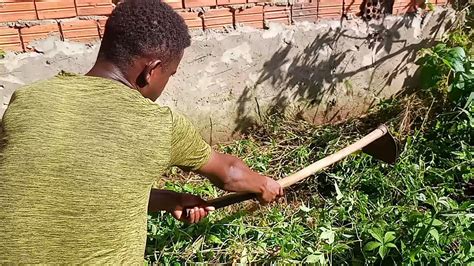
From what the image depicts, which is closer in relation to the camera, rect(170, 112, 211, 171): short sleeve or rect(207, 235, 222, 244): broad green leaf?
rect(170, 112, 211, 171): short sleeve

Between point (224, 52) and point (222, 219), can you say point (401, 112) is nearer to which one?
point (224, 52)

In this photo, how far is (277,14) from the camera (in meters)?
3.69

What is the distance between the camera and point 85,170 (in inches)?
68.3

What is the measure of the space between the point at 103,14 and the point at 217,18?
69cm

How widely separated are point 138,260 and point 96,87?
0.63m

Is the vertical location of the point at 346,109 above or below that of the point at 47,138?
below

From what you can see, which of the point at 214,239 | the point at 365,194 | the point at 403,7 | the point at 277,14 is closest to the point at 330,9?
the point at 277,14

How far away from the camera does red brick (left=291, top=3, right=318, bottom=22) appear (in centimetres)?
372

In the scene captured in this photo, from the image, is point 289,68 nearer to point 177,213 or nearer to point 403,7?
point 403,7

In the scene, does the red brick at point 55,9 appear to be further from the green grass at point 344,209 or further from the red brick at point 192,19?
the green grass at point 344,209

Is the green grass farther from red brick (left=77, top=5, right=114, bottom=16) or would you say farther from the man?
red brick (left=77, top=5, right=114, bottom=16)

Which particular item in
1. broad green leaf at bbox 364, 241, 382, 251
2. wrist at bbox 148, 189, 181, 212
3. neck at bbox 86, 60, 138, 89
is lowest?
broad green leaf at bbox 364, 241, 382, 251

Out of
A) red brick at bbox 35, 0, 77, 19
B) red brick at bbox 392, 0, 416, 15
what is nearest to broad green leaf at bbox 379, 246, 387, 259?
red brick at bbox 392, 0, 416, 15

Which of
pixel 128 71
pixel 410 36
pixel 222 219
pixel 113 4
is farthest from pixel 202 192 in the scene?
pixel 410 36
